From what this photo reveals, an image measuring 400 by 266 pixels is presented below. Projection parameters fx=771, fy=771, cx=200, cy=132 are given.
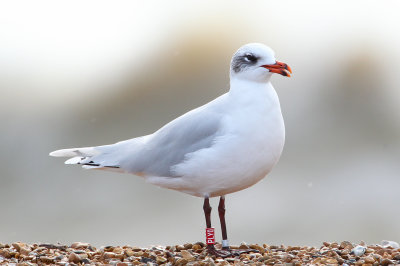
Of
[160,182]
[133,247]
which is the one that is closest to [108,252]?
[133,247]

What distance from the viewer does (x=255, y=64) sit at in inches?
269

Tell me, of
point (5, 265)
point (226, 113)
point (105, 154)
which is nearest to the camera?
point (5, 265)

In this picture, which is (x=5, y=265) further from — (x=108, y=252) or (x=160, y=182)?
(x=160, y=182)

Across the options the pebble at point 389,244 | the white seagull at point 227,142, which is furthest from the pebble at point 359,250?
the white seagull at point 227,142

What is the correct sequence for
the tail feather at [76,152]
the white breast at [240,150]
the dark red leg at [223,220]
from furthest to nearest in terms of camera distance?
the tail feather at [76,152] < the dark red leg at [223,220] < the white breast at [240,150]

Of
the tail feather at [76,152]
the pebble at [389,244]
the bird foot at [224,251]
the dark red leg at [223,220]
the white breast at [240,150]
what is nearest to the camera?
the white breast at [240,150]

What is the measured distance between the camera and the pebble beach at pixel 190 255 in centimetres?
654

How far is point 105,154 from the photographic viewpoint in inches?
293

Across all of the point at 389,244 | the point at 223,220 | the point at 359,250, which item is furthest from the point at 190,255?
the point at 389,244

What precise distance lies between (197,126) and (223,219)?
949 mm

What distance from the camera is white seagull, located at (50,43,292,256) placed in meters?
6.71

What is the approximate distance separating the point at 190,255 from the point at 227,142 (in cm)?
104

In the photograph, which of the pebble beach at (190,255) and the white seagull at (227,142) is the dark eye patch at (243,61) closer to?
the white seagull at (227,142)

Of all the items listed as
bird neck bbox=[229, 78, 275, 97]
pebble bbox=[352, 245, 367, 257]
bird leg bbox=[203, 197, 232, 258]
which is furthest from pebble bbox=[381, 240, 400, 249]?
bird neck bbox=[229, 78, 275, 97]
